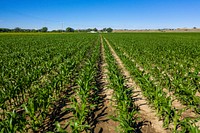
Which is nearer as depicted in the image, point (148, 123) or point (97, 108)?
point (148, 123)

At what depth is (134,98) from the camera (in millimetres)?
6637

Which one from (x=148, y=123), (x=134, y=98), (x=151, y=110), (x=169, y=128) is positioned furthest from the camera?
(x=134, y=98)

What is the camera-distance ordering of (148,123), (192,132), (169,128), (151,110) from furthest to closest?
(151,110) < (148,123) < (169,128) < (192,132)

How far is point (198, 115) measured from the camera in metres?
5.11

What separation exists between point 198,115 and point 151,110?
4.02 feet

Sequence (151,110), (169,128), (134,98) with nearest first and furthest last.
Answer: (169,128) < (151,110) < (134,98)

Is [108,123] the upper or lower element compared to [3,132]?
lower

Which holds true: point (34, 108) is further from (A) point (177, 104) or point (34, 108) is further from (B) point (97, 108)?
(A) point (177, 104)

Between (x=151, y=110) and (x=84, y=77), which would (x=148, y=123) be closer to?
(x=151, y=110)

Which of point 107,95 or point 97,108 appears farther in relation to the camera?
point 107,95

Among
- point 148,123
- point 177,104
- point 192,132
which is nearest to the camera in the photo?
point 192,132

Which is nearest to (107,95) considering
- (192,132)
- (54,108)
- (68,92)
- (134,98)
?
(134,98)

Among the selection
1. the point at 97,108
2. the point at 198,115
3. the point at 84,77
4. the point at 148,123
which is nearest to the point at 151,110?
the point at 148,123

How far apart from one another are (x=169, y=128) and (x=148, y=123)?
1.76 feet
